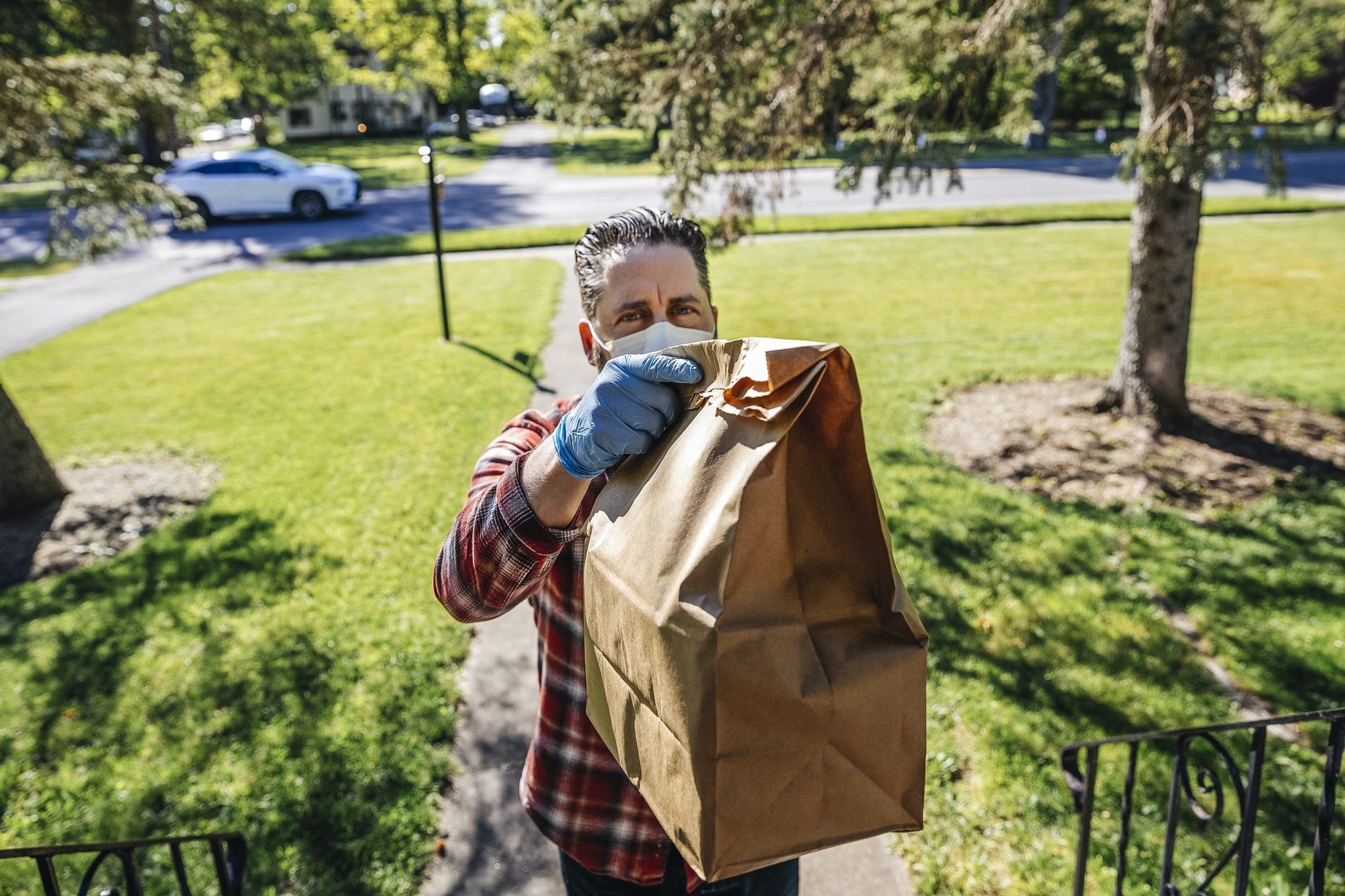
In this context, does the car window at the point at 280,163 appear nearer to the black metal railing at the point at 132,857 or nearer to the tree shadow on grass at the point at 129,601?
the tree shadow on grass at the point at 129,601

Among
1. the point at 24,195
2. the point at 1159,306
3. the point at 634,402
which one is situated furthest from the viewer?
the point at 24,195

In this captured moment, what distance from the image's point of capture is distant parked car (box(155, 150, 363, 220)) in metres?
17.6

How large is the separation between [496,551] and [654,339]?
0.46m

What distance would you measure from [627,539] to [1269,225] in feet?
57.9

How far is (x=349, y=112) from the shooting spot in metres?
44.5

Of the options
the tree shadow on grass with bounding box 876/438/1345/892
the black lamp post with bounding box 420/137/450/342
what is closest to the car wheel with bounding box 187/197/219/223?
the black lamp post with bounding box 420/137/450/342

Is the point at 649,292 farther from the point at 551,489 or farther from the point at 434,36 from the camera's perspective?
the point at 434,36

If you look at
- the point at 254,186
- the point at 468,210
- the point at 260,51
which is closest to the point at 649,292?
the point at 260,51

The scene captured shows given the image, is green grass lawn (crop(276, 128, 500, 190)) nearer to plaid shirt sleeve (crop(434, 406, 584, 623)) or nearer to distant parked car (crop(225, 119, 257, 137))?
distant parked car (crop(225, 119, 257, 137))

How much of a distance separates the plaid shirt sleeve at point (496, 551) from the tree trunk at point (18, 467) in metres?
5.87

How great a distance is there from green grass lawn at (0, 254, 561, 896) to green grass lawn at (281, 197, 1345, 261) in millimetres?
6277

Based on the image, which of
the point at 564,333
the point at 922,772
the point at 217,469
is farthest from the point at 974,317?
the point at 922,772

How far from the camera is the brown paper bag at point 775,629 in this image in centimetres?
95

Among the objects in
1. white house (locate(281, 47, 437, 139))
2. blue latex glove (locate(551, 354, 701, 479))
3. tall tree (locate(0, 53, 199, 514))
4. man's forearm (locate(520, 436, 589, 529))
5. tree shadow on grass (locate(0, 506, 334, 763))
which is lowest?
tree shadow on grass (locate(0, 506, 334, 763))
